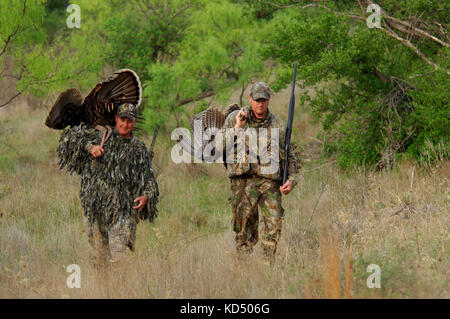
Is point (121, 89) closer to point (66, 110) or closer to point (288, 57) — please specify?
point (66, 110)

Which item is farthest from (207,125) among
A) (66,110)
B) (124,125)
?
(66,110)

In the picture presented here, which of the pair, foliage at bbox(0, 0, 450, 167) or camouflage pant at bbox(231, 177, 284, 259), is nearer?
camouflage pant at bbox(231, 177, 284, 259)

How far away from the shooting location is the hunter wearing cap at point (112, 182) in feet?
18.5

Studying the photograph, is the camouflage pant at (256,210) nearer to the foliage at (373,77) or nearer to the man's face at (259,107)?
the man's face at (259,107)

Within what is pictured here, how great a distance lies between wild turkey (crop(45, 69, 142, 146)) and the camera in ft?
18.9

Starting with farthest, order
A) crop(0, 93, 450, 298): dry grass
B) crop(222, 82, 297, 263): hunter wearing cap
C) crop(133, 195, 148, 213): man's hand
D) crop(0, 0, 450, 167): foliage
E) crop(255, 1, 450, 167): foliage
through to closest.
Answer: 1. crop(0, 0, 450, 167): foliage
2. crop(255, 1, 450, 167): foliage
3. crop(222, 82, 297, 263): hunter wearing cap
4. crop(133, 195, 148, 213): man's hand
5. crop(0, 93, 450, 298): dry grass

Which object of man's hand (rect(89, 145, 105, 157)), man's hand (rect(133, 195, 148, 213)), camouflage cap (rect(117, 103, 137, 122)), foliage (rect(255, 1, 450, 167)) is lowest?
man's hand (rect(133, 195, 148, 213))

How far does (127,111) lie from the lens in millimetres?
5641

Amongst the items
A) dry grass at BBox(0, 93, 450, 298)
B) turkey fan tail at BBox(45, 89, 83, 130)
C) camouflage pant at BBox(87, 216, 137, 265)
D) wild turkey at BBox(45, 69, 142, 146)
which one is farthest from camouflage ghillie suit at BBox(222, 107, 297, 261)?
turkey fan tail at BBox(45, 89, 83, 130)

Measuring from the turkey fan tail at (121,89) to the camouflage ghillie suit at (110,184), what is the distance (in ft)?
1.03

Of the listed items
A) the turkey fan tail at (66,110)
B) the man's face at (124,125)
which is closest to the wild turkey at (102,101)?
the turkey fan tail at (66,110)

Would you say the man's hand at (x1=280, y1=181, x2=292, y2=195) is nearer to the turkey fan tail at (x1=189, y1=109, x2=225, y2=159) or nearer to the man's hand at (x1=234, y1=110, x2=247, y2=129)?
the man's hand at (x1=234, y1=110, x2=247, y2=129)

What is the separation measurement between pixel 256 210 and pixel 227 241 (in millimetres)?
1350

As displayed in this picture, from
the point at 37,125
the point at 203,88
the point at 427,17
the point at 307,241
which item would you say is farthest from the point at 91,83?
the point at 307,241
